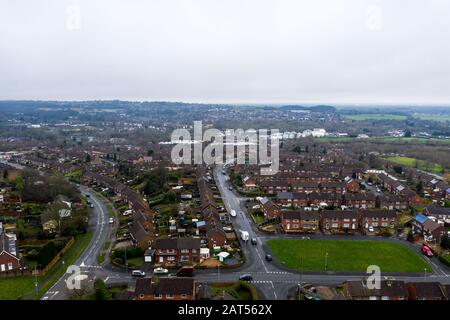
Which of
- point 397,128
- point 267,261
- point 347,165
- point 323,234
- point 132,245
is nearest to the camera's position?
point 267,261

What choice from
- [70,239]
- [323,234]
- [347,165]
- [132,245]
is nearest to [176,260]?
[132,245]

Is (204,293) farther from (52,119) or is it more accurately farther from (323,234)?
(52,119)

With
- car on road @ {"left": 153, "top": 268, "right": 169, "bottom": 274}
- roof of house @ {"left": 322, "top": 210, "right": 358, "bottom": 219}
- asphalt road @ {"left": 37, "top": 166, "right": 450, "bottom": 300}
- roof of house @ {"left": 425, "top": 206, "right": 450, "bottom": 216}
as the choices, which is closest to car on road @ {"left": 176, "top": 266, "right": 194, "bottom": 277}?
asphalt road @ {"left": 37, "top": 166, "right": 450, "bottom": 300}

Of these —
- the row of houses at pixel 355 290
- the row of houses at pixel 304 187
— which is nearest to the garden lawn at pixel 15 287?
the row of houses at pixel 355 290

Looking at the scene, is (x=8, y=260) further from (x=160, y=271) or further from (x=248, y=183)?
(x=248, y=183)

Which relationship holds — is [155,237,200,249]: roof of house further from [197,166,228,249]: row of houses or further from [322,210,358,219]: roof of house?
[322,210,358,219]: roof of house

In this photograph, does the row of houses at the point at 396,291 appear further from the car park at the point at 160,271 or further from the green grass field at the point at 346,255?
the car park at the point at 160,271

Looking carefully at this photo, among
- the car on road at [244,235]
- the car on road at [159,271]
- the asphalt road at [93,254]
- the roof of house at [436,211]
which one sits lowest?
the car on road at [159,271]
